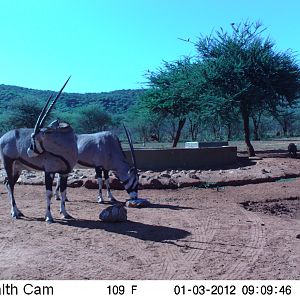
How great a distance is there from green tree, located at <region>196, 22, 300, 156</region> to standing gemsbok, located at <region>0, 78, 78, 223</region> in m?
15.5

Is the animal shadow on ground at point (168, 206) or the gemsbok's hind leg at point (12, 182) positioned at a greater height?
the gemsbok's hind leg at point (12, 182)

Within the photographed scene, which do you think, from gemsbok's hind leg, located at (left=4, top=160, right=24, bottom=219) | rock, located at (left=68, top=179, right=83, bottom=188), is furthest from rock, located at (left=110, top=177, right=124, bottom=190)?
gemsbok's hind leg, located at (left=4, top=160, right=24, bottom=219)

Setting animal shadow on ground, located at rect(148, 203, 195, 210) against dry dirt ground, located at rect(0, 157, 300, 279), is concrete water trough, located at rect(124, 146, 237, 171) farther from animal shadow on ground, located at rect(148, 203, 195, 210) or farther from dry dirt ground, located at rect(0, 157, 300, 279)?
animal shadow on ground, located at rect(148, 203, 195, 210)

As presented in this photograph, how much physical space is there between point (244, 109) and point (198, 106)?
296 cm

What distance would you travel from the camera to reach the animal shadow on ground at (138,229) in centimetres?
902

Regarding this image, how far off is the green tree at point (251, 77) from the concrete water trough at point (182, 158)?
448cm

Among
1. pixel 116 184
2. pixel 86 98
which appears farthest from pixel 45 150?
pixel 86 98

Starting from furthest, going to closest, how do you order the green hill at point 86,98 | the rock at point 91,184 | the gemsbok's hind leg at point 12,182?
the green hill at point 86,98 → the rock at point 91,184 → the gemsbok's hind leg at point 12,182

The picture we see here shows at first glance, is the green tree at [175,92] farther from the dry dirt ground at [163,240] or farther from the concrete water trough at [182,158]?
the dry dirt ground at [163,240]

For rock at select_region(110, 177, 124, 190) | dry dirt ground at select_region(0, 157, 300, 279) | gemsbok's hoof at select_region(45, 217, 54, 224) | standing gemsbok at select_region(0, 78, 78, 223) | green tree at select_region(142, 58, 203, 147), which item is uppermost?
green tree at select_region(142, 58, 203, 147)

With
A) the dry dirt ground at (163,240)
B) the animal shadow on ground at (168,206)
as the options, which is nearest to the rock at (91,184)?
the dry dirt ground at (163,240)

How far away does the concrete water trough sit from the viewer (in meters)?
19.6

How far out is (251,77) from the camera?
85.6 ft
